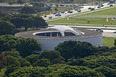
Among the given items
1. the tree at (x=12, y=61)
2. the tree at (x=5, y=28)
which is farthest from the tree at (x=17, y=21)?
the tree at (x=12, y=61)

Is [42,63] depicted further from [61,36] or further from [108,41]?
[108,41]

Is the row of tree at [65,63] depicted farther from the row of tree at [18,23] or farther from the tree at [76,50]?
the row of tree at [18,23]

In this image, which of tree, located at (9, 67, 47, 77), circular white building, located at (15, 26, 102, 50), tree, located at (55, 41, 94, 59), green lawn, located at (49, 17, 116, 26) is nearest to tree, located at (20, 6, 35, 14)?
green lawn, located at (49, 17, 116, 26)

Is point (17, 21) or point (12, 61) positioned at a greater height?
point (12, 61)

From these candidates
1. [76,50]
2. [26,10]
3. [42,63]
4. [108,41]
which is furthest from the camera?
[26,10]

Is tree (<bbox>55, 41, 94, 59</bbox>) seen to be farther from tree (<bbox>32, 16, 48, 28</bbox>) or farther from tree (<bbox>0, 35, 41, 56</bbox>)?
tree (<bbox>32, 16, 48, 28</bbox>)

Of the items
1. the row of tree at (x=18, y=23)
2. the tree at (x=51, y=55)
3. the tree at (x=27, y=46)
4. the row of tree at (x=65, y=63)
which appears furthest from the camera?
the row of tree at (x=18, y=23)

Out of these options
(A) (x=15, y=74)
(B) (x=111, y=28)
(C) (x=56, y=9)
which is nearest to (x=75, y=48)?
(A) (x=15, y=74)

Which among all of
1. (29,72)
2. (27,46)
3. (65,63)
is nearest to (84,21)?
(27,46)
